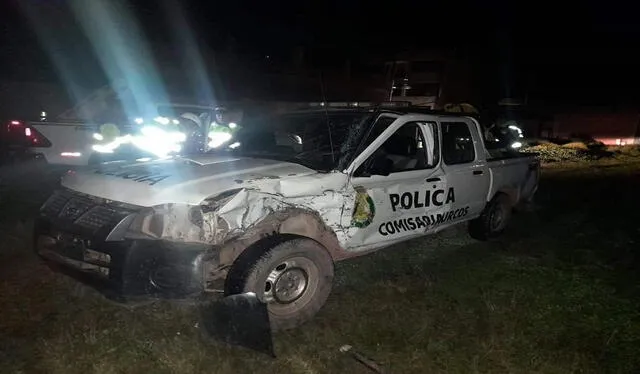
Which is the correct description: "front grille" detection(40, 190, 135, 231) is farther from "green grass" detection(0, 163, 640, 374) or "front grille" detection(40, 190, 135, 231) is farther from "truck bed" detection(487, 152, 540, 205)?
"truck bed" detection(487, 152, 540, 205)

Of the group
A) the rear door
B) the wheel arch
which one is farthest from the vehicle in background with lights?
the wheel arch

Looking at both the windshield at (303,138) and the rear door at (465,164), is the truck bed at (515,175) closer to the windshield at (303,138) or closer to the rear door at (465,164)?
the rear door at (465,164)

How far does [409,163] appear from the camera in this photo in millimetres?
4953

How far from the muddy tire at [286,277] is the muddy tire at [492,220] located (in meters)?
2.75

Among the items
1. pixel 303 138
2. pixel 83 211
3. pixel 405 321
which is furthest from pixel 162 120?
pixel 405 321

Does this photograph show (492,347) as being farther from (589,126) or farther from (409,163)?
(589,126)

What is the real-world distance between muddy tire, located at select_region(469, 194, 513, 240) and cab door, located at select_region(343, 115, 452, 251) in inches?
41.8

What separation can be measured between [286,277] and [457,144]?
8.78ft

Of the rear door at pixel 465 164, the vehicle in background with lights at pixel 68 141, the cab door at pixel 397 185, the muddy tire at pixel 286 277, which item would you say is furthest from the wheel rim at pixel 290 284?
the vehicle in background with lights at pixel 68 141

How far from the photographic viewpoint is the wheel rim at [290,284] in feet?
12.3

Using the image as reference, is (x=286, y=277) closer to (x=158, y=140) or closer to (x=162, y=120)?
(x=158, y=140)

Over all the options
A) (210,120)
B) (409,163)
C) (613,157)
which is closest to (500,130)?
(613,157)

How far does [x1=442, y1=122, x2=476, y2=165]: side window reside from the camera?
208 inches

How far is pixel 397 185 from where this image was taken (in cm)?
454
